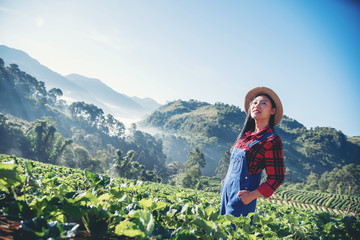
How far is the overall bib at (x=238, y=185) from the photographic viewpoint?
6.79 feet

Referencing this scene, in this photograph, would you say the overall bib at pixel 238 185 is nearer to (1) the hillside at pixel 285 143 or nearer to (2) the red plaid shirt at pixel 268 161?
(2) the red plaid shirt at pixel 268 161

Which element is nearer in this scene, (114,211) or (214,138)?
(114,211)

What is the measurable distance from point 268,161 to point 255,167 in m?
0.18

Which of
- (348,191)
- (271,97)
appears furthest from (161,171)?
(271,97)

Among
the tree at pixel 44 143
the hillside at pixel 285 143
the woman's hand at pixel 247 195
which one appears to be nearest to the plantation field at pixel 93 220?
the woman's hand at pixel 247 195

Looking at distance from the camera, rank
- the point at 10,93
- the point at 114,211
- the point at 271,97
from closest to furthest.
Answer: the point at 114,211 < the point at 271,97 < the point at 10,93

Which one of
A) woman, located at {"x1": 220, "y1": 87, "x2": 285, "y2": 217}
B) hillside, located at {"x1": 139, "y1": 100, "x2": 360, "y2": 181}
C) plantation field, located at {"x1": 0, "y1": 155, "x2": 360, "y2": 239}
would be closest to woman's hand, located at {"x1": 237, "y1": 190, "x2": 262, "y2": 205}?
woman, located at {"x1": 220, "y1": 87, "x2": 285, "y2": 217}

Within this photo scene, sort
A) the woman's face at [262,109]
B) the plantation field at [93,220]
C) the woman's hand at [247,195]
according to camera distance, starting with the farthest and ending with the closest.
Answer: the woman's face at [262,109] < the woman's hand at [247,195] < the plantation field at [93,220]

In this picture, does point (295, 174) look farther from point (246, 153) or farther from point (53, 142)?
point (246, 153)

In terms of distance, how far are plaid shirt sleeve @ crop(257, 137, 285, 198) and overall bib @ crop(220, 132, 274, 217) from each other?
180mm

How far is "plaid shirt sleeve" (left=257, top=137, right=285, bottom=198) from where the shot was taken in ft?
6.42

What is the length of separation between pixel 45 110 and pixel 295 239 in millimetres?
122431

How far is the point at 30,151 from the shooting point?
1805 inches

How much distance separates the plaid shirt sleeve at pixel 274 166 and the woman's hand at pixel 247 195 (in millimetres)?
52
